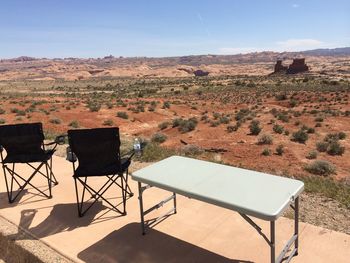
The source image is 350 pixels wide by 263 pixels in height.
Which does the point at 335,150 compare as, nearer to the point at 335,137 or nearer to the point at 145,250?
the point at 335,137

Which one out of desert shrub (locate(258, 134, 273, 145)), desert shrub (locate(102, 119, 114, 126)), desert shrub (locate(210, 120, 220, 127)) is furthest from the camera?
desert shrub (locate(102, 119, 114, 126))

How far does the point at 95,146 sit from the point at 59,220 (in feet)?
3.95

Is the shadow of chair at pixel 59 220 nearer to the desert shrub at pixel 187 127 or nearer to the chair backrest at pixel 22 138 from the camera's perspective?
the chair backrest at pixel 22 138

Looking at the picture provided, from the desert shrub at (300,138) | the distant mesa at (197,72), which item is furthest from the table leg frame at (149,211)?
the distant mesa at (197,72)

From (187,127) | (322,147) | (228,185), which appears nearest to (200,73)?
(187,127)

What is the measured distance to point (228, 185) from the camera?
3631 mm

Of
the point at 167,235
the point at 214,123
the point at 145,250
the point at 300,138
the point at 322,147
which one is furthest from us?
the point at 214,123

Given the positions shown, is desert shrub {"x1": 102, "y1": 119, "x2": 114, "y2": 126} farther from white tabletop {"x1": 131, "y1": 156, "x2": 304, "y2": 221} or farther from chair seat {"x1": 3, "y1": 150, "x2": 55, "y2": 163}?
white tabletop {"x1": 131, "y1": 156, "x2": 304, "y2": 221}

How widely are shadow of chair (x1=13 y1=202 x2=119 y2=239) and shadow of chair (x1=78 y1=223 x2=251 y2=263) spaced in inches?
23.9

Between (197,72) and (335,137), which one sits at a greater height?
(335,137)

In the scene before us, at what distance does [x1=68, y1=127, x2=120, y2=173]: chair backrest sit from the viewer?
4.59 meters

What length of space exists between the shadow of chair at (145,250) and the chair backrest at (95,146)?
102 cm

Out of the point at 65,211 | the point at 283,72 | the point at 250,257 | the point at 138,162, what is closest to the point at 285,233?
the point at 250,257

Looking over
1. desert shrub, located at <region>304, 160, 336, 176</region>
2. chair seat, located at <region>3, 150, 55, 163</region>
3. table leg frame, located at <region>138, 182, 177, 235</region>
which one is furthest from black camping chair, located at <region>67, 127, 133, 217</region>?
desert shrub, located at <region>304, 160, 336, 176</region>
